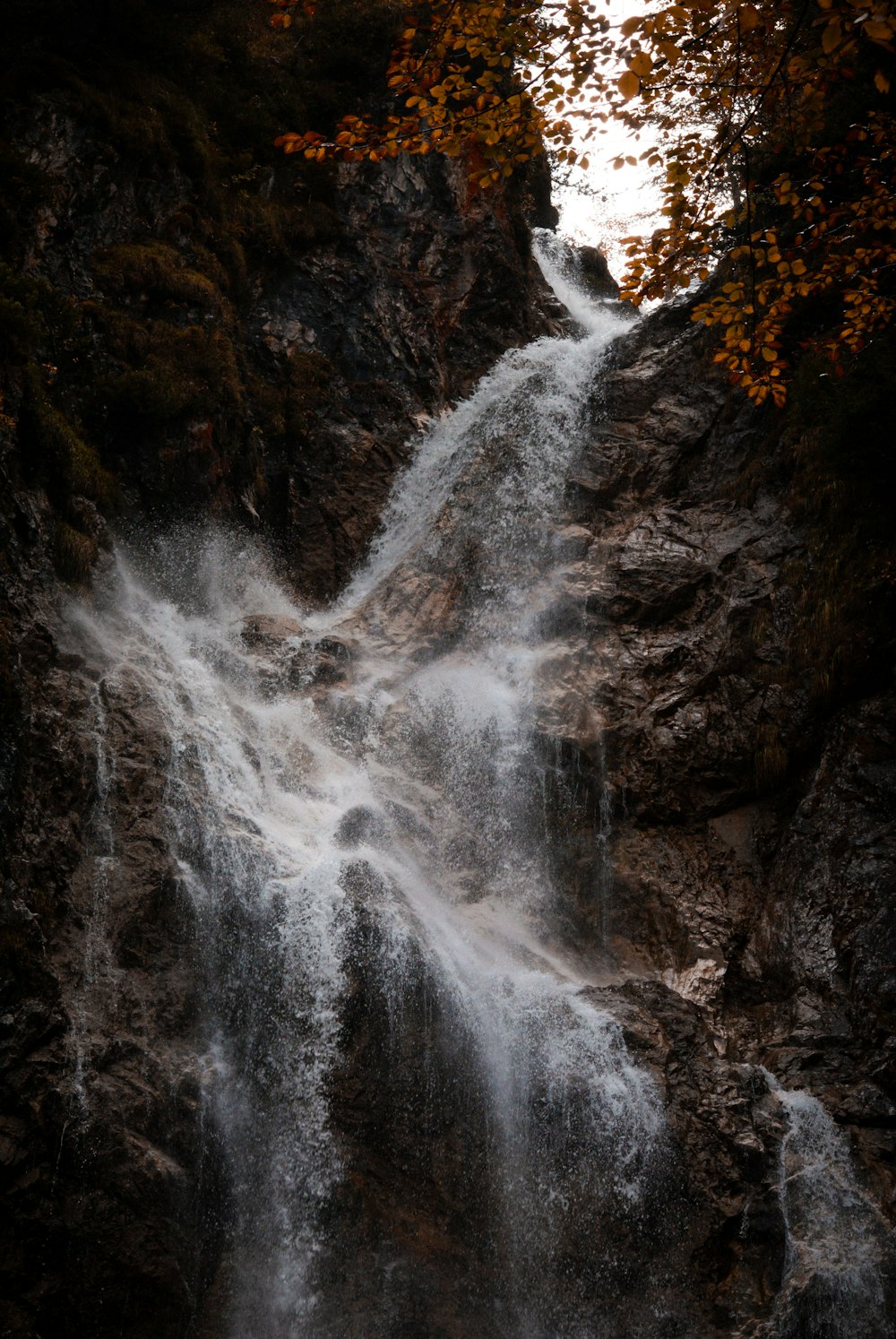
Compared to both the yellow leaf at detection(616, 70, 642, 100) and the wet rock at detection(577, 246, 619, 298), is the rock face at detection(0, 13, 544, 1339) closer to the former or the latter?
the wet rock at detection(577, 246, 619, 298)

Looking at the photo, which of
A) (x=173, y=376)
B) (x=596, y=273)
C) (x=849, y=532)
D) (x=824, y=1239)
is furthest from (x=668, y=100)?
(x=596, y=273)

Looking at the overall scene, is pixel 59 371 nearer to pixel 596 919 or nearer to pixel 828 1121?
pixel 596 919

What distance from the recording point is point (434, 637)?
12219 millimetres

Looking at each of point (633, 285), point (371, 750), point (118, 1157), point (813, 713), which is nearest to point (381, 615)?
point (371, 750)

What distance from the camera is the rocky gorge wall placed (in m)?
6.70

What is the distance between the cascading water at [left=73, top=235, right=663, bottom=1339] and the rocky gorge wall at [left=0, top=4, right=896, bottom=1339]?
15cm

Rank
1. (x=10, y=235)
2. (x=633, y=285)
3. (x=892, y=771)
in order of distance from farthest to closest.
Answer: (x=10, y=235)
(x=892, y=771)
(x=633, y=285)

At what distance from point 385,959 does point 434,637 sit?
5087mm

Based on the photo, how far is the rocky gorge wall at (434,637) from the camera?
670 cm

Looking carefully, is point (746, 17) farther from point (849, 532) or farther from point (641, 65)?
point (849, 532)

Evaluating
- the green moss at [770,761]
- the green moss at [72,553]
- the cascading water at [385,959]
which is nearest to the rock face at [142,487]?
the green moss at [72,553]

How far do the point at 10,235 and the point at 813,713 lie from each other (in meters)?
10.1

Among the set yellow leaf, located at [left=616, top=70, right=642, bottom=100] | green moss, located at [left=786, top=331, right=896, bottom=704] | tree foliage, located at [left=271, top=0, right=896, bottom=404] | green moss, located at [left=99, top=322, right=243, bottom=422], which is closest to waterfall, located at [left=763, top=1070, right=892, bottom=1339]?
green moss, located at [left=786, top=331, right=896, bottom=704]

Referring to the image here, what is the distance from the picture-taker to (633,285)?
6953 millimetres
